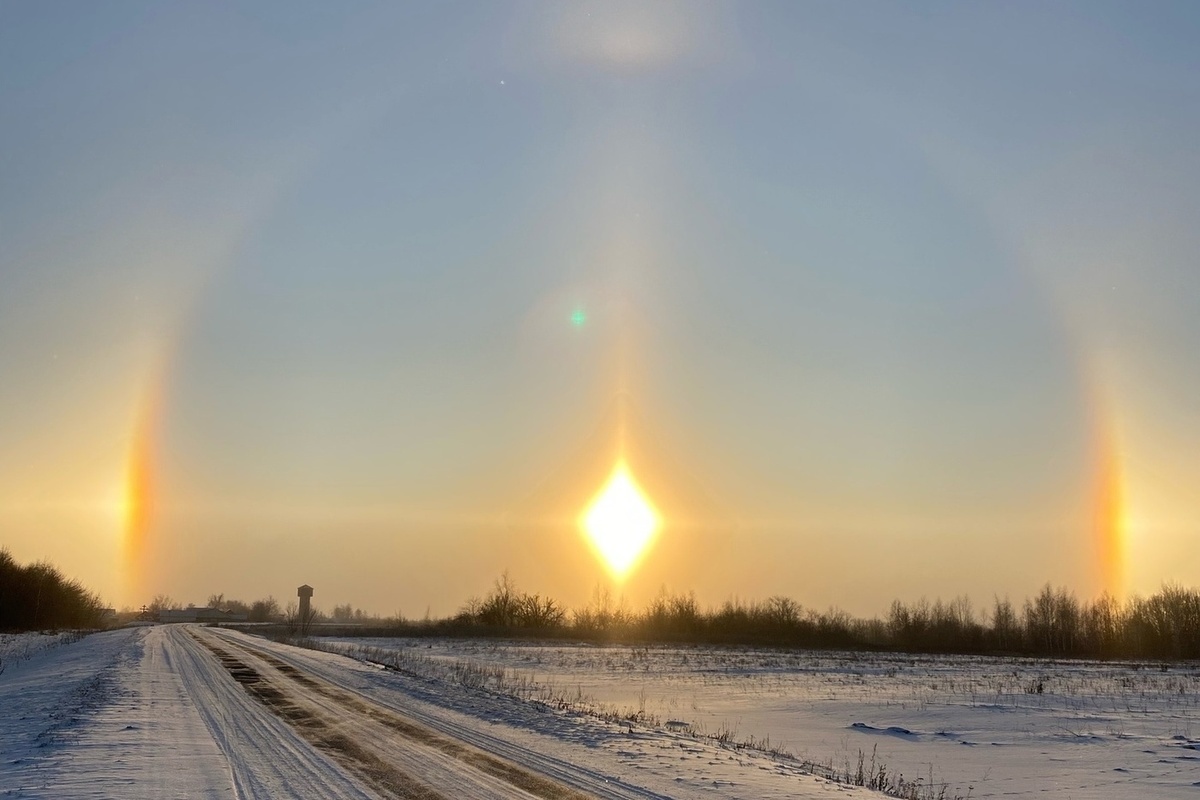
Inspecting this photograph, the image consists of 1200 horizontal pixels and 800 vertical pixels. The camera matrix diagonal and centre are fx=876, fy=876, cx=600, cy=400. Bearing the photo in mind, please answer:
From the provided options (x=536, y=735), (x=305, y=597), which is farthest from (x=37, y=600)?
(x=536, y=735)

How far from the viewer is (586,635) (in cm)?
9606

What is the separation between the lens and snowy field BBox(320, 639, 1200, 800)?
53.2 feet

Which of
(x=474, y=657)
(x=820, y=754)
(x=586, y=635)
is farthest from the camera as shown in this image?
(x=586, y=635)

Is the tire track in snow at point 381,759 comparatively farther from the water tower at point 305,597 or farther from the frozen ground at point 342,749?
the water tower at point 305,597

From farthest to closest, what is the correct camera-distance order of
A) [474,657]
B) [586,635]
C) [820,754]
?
1. [586,635]
2. [474,657]
3. [820,754]

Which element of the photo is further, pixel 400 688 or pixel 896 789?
pixel 400 688

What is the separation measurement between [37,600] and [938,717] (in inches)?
4134

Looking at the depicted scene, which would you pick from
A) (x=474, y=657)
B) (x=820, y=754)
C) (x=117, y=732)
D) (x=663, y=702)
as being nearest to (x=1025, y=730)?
(x=820, y=754)

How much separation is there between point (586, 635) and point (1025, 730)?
3021 inches

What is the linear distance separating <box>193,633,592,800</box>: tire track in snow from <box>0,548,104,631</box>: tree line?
79795mm

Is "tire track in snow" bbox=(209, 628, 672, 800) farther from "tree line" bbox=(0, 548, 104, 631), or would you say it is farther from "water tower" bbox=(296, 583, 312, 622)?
"water tower" bbox=(296, 583, 312, 622)

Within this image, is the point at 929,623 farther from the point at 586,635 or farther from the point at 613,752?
the point at 613,752

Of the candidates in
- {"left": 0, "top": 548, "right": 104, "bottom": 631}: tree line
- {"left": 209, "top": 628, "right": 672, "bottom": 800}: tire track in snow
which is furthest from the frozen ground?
{"left": 0, "top": 548, "right": 104, "bottom": 631}: tree line

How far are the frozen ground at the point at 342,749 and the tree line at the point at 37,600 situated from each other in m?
80.5
